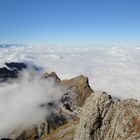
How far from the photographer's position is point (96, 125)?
47.9 metres

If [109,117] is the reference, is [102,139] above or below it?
below

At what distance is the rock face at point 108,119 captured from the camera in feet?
147

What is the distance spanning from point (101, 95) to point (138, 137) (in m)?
13.8

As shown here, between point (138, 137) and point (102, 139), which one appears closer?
point (138, 137)

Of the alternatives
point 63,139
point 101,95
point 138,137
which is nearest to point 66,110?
point 63,139

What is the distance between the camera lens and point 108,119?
1891 inches

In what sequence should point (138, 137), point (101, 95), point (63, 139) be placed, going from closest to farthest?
point (138, 137) → point (101, 95) → point (63, 139)

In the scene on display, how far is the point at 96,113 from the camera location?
161 ft

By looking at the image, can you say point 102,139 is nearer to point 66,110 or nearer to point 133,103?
point 133,103

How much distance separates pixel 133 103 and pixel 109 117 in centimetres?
450

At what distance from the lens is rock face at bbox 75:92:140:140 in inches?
1763

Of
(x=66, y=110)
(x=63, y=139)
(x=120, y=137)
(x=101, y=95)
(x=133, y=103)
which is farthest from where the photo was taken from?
(x=66, y=110)

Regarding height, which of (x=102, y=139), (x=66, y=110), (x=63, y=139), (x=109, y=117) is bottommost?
(x=66, y=110)

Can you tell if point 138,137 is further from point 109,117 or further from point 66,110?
point 66,110
